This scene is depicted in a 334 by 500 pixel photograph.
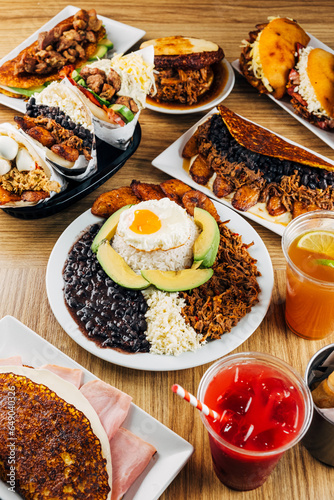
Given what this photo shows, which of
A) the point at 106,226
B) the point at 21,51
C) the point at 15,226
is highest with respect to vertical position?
the point at 21,51

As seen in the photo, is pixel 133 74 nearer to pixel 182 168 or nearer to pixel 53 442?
pixel 182 168

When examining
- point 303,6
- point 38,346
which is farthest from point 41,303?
point 303,6

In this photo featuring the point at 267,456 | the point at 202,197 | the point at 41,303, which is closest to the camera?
the point at 267,456

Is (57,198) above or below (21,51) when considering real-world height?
below

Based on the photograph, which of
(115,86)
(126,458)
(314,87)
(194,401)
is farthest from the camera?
(314,87)

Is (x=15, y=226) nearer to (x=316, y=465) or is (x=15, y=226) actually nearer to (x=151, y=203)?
(x=151, y=203)

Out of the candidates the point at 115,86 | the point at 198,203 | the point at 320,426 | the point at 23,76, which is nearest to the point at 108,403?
the point at 320,426

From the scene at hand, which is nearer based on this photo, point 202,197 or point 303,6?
point 202,197

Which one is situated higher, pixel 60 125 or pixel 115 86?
pixel 115 86
